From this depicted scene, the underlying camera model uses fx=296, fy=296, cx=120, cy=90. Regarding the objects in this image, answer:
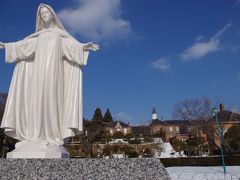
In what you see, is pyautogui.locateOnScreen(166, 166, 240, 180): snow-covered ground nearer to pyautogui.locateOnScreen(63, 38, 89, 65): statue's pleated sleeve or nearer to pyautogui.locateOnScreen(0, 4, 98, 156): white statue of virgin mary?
pyautogui.locateOnScreen(0, 4, 98, 156): white statue of virgin mary

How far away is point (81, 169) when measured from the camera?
4258 millimetres

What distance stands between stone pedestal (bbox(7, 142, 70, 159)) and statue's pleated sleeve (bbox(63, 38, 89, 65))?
6.25 ft

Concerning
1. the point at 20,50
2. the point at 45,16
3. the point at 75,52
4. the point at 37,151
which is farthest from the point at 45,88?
the point at 45,16

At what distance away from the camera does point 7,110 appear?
5840 millimetres

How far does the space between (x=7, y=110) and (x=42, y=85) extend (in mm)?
846

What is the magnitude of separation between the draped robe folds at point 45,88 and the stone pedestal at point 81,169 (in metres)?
1.37

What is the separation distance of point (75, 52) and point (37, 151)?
2.27 metres

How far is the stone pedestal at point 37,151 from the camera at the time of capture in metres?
5.10

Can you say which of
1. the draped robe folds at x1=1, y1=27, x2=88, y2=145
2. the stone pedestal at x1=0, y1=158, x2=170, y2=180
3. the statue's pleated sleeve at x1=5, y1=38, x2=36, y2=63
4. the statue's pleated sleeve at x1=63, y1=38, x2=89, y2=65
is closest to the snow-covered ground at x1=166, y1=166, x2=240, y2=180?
the draped robe folds at x1=1, y1=27, x2=88, y2=145

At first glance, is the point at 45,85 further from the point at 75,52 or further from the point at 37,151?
the point at 37,151

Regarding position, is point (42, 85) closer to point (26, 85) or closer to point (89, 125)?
point (26, 85)

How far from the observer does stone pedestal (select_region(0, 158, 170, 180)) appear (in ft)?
13.8

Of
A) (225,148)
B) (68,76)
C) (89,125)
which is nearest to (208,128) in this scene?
(225,148)

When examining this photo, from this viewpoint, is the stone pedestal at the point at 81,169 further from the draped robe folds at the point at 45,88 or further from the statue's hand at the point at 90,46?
the statue's hand at the point at 90,46
